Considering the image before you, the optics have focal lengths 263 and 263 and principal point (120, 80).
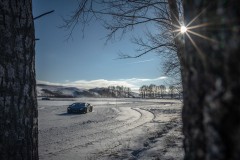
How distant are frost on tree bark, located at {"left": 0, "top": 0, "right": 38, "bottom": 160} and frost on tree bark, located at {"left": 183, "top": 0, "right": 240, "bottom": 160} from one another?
1.54 m

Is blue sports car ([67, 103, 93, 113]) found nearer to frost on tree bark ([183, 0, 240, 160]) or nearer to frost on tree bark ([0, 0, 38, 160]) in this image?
frost on tree bark ([0, 0, 38, 160])

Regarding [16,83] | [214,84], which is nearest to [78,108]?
[16,83]

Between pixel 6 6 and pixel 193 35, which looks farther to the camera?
pixel 6 6

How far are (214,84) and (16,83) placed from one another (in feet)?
5.66

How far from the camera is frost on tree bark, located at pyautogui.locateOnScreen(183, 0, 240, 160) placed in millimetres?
774

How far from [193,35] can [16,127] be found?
1.66 metres

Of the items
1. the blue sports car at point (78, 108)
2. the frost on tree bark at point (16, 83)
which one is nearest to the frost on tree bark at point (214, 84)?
the frost on tree bark at point (16, 83)

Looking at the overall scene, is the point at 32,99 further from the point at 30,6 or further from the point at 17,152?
the point at 30,6

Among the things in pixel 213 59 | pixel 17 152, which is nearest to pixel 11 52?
pixel 17 152

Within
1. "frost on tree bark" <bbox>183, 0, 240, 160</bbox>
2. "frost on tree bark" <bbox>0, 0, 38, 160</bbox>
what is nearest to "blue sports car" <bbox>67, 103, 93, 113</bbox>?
"frost on tree bark" <bbox>0, 0, 38, 160</bbox>

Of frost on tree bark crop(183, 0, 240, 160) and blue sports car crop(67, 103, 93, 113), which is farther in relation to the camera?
blue sports car crop(67, 103, 93, 113)

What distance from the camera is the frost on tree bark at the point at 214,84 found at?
2.54ft

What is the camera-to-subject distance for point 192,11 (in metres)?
1.08

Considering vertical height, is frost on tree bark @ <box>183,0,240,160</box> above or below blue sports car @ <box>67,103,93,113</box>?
above
